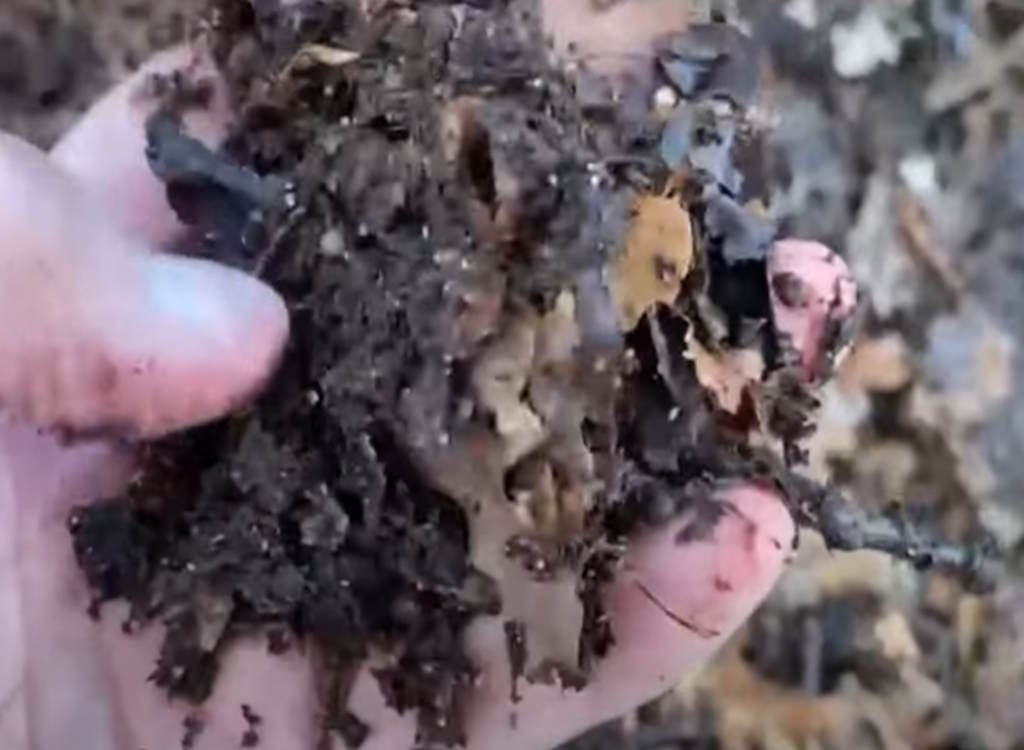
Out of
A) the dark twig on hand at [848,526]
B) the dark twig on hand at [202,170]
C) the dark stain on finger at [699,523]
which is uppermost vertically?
the dark twig on hand at [202,170]

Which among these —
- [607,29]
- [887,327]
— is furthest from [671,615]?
[887,327]

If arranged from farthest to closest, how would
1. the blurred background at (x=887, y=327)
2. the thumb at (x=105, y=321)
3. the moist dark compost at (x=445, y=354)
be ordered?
the blurred background at (x=887, y=327)
the moist dark compost at (x=445, y=354)
the thumb at (x=105, y=321)

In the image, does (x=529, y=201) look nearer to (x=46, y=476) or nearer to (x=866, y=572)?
(x=46, y=476)

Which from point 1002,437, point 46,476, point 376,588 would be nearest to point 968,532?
point 1002,437

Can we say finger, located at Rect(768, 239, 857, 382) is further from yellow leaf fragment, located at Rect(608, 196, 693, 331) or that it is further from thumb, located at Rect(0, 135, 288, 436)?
thumb, located at Rect(0, 135, 288, 436)

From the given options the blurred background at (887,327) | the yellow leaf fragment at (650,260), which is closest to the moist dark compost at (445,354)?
the yellow leaf fragment at (650,260)

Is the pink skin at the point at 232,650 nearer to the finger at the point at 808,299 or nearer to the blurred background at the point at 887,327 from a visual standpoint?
the finger at the point at 808,299

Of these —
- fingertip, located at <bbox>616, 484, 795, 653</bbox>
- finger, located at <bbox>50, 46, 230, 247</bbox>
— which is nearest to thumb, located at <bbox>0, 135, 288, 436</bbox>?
finger, located at <bbox>50, 46, 230, 247</bbox>
